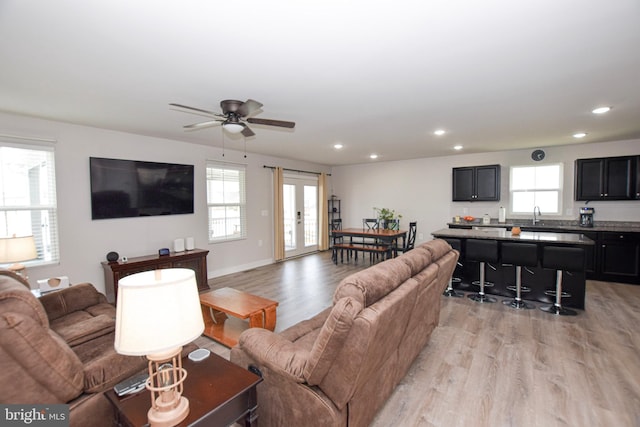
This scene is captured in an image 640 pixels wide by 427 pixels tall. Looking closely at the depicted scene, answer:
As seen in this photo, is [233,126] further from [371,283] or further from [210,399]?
[210,399]

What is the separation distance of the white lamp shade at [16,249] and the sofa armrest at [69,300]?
0.51 metres

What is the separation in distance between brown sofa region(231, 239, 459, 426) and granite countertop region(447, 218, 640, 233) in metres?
4.87

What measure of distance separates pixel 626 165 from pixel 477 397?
546 centimetres

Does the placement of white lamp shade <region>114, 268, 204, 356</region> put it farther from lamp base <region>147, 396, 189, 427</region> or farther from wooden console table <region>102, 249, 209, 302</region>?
wooden console table <region>102, 249, 209, 302</region>

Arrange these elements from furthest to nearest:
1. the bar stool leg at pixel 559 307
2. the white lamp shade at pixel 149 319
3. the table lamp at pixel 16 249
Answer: the bar stool leg at pixel 559 307
the table lamp at pixel 16 249
the white lamp shade at pixel 149 319

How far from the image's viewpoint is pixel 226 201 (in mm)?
5891

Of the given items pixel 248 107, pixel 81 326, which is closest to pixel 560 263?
pixel 248 107

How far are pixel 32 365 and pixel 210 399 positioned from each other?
80 cm

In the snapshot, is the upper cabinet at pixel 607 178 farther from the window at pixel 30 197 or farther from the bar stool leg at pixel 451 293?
the window at pixel 30 197

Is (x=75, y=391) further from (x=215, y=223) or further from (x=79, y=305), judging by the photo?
(x=215, y=223)

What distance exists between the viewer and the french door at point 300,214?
24.0 ft

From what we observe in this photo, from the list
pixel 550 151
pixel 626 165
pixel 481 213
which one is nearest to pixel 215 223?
pixel 481 213

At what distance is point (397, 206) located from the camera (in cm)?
783

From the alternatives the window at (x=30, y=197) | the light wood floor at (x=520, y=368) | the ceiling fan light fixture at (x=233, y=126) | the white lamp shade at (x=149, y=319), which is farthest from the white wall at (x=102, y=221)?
the white lamp shade at (x=149, y=319)
